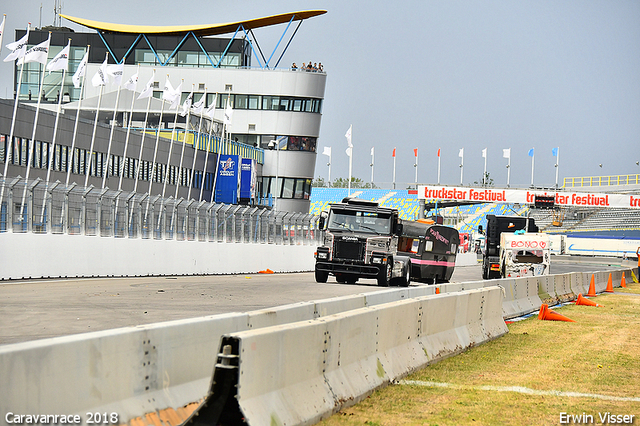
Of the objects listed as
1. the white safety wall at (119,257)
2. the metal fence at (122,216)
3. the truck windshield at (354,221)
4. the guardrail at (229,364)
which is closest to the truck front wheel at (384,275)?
the truck windshield at (354,221)

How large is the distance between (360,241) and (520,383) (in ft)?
63.1

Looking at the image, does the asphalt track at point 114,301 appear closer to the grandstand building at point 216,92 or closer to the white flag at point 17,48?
the white flag at point 17,48

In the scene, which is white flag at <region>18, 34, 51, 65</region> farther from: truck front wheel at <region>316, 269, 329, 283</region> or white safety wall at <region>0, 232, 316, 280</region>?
truck front wheel at <region>316, 269, 329, 283</region>

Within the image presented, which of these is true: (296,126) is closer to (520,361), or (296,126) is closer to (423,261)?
(423,261)

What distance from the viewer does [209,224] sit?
111ft

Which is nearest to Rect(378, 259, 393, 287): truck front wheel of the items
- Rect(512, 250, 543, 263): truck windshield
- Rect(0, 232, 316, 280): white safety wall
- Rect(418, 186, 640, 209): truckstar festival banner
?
Rect(0, 232, 316, 280): white safety wall

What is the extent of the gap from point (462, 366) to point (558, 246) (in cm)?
7630

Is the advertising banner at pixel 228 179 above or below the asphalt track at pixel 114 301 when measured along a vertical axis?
above

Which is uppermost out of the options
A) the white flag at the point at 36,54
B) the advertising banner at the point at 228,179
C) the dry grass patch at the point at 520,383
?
the white flag at the point at 36,54

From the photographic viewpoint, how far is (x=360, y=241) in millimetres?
28828

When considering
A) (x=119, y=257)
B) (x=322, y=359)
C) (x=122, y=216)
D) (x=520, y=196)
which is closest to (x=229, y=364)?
(x=322, y=359)

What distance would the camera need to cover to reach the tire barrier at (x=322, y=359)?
6.11 metres

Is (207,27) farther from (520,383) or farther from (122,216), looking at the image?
(520,383)

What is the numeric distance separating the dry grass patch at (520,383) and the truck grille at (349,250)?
1324 cm
